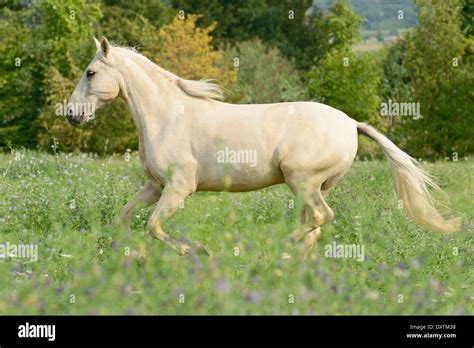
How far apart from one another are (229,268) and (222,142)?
2.09 meters

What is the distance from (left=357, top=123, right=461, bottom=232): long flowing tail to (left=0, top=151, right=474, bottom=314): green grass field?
0.50 ft

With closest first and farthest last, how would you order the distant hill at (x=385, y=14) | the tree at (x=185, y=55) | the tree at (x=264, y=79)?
the tree at (x=185, y=55) < the tree at (x=264, y=79) < the distant hill at (x=385, y=14)

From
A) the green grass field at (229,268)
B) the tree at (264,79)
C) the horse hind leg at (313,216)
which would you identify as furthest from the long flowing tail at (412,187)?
the tree at (264,79)

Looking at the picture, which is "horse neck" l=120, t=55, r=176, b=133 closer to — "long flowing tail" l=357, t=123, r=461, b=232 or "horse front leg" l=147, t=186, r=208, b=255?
"horse front leg" l=147, t=186, r=208, b=255

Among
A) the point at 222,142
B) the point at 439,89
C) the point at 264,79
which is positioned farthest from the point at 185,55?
the point at 222,142

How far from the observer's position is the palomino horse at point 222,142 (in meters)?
8.70

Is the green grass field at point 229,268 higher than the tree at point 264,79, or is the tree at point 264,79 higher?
the tree at point 264,79

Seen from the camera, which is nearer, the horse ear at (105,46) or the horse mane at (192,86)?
the horse ear at (105,46)

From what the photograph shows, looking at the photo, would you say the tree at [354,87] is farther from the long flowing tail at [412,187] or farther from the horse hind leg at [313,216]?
the horse hind leg at [313,216]

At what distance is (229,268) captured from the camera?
684 centimetres

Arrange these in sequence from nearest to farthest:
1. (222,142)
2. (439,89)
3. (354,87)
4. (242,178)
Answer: (222,142)
(242,178)
(439,89)
(354,87)

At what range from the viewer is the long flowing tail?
898cm

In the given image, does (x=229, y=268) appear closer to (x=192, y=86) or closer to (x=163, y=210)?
(x=163, y=210)

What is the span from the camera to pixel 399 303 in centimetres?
689
